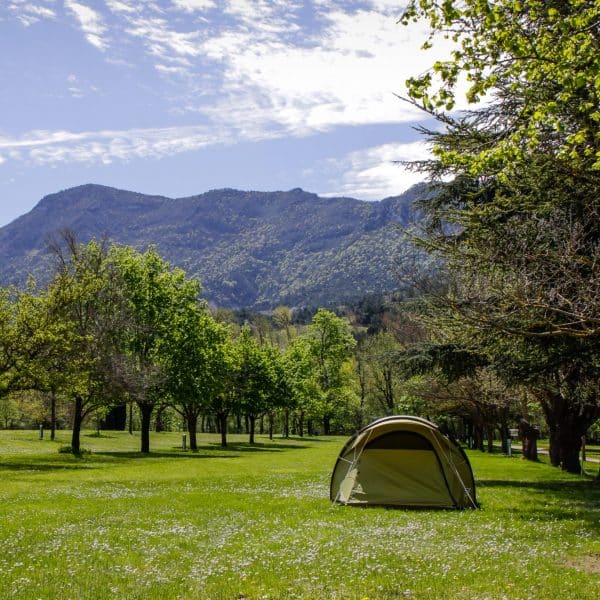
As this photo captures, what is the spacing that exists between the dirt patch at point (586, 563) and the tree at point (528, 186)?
3.91m

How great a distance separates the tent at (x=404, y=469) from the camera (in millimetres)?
17953

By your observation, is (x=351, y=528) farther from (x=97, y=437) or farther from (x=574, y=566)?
(x=97, y=437)

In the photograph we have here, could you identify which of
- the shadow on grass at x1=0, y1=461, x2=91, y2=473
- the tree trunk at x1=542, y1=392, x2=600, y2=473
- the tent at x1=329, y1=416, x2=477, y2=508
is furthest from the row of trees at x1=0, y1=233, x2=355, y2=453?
the tree trunk at x1=542, y1=392, x2=600, y2=473

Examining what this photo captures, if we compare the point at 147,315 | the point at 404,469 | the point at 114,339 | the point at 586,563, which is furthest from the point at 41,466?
the point at 586,563

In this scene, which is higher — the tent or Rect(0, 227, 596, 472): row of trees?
Rect(0, 227, 596, 472): row of trees

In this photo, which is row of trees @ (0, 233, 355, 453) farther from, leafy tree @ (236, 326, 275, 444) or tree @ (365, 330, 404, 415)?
tree @ (365, 330, 404, 415)

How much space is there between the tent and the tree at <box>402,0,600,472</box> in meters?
3.24

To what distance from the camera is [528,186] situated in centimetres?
1516

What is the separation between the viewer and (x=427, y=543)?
12.3m

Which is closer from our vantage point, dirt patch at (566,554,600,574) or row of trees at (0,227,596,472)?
dirt patch at (566,554,600,574)

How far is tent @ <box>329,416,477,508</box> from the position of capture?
1795cm

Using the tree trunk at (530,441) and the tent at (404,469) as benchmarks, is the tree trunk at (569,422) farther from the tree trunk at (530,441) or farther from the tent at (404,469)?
the tree trunk at (530,441)

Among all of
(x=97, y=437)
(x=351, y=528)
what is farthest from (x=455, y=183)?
(x=97, y=437)

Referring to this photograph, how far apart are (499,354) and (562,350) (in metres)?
2.75
